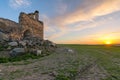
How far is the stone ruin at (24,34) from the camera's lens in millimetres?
24530

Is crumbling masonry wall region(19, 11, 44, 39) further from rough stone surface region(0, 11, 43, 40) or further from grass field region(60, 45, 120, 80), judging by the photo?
grass field region(60, 45, 120, 80)

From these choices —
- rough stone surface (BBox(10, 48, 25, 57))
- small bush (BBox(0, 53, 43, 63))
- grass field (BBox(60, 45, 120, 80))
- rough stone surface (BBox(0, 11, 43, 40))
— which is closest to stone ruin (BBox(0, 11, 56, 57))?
rough stone surface (BBox(0, 11, 43, 40))

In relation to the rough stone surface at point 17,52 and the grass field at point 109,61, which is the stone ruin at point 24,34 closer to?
the rough stone surface at point 17,52

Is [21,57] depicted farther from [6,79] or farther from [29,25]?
[29,25]

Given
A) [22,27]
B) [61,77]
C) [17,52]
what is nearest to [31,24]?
[22,27]

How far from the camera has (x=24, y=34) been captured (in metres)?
37.2

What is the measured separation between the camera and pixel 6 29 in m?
32.8

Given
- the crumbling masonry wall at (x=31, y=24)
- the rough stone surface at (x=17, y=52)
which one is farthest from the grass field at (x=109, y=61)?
the crumbling masonry wall at (x=31, y=24)

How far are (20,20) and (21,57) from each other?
56.8ft

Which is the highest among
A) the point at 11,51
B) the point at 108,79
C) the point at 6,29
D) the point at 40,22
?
the point at 40,22

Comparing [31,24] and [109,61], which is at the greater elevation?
[31,24]

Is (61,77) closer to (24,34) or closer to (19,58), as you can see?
(19,58)

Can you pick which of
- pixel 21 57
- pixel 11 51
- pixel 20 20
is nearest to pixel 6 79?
pixel 21 57

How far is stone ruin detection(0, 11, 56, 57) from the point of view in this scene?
24.5 meters
